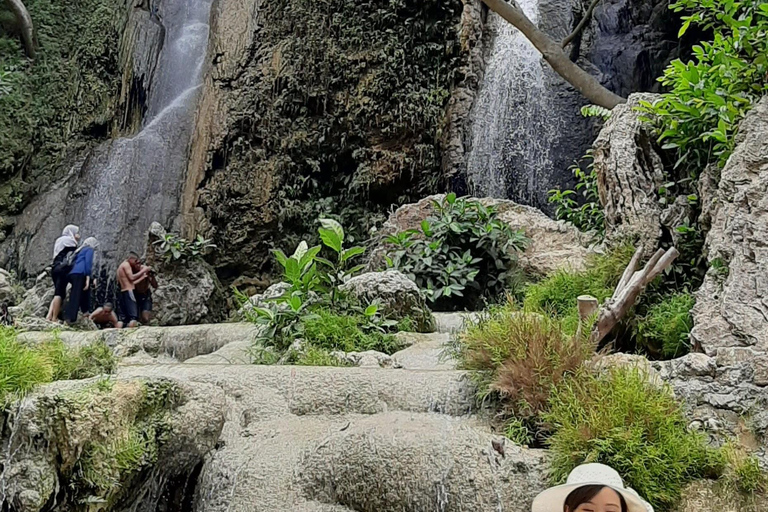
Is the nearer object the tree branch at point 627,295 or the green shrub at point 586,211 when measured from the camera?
the tree branch at point 627,295

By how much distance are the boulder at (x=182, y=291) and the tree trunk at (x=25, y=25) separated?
8.06m

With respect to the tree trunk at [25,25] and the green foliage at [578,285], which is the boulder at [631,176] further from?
the tree trunk at [25,25]

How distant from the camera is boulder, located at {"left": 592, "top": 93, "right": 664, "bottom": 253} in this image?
6.28m

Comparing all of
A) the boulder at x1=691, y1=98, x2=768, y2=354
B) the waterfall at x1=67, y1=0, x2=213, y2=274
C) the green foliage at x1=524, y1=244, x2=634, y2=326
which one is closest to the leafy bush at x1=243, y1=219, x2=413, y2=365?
the green foliage at x1=524, y1=244, x2=634, y2=326

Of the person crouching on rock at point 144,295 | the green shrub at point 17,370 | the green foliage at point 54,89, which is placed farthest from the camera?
the green foliage at point 54,89

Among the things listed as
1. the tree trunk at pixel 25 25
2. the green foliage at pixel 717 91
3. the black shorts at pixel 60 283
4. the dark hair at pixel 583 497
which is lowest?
→ the black shorts at pixel 60 283

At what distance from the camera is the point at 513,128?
12891mm

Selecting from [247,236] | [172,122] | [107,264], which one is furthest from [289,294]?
[172,122]

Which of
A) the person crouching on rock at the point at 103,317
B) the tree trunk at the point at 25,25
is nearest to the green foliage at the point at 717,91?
the person crouching on rock at the point at 103,317

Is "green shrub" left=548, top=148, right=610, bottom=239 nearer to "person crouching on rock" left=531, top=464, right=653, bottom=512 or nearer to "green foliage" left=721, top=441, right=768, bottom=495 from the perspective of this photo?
"green foliage" left=721, top=441, right=768, bottom=495

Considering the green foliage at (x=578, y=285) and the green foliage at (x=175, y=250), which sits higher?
the green foliage at (x=578, y=285)

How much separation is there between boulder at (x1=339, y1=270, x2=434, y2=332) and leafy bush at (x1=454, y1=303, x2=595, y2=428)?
250 centimetres

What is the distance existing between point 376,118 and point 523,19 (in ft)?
15.0

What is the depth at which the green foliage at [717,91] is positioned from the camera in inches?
210
